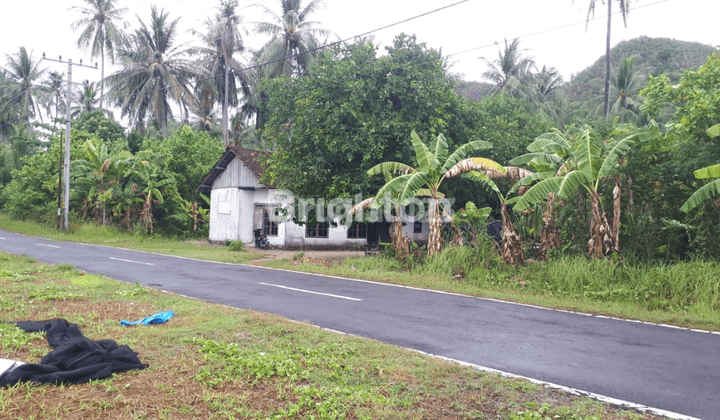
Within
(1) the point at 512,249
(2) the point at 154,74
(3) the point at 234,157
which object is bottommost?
(1) the point at 512,249

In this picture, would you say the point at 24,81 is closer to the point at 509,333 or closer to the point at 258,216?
the point at 258,216

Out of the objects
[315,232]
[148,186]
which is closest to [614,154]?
[315,232]

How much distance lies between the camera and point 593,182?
13336mm

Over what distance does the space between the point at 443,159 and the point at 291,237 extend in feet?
37.8

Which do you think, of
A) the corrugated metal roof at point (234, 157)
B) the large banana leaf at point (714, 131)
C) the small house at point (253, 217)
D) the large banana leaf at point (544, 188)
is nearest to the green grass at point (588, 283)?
the large banana leaf at point (544, 188)

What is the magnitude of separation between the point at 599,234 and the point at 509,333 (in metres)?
5.99

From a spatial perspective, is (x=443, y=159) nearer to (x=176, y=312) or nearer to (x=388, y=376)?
(x=176, y=312)

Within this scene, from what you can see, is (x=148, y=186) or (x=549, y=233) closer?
(x=549, y=233)

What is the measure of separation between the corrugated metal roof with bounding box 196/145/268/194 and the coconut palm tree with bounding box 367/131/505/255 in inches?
472

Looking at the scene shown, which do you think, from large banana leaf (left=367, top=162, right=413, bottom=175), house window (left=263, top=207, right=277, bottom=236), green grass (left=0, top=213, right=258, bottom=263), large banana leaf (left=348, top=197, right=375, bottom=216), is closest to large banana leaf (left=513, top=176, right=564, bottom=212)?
large banana leaf (left=367, top=162, right=413, bottom=175)

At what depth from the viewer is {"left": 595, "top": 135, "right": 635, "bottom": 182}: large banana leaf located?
1260cm

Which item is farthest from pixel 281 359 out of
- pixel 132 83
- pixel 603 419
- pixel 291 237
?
pixel 132 83

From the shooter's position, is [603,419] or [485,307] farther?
[485,307]

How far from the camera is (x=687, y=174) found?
12.6 metres
